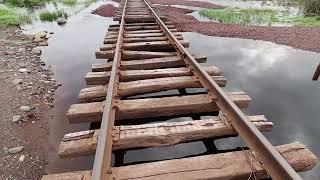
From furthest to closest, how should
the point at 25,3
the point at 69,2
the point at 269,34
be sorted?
1. the point at 69,2
2. the point at 25,3
3. the point at 269,34

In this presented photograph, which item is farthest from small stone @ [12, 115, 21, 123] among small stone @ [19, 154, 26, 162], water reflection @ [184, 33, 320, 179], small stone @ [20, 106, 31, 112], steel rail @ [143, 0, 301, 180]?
water reflection @ [184, 33, 320, 179]

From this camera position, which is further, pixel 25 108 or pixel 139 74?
pixel 139 74

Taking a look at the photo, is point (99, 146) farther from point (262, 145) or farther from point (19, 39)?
point (19, 39)

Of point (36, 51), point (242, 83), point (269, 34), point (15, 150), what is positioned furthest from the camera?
point (269, 34)

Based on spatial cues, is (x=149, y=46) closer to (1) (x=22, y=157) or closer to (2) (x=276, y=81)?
(2) (x=276, y=81)

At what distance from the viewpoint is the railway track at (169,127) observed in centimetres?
279

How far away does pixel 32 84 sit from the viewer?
A: 20.6 ft

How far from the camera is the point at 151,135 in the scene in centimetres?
335

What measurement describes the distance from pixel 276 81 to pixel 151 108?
3.23m

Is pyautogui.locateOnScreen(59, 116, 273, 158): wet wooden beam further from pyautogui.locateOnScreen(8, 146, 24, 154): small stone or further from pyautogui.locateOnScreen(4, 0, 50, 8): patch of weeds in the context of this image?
pyautogui.locateOnScreen(4, 0, 50, 8): patch of weeds

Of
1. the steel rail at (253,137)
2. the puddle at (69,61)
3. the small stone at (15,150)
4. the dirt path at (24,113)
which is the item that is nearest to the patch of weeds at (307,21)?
the puddle at (69,61)

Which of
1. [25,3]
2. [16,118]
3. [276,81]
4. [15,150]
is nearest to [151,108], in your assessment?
[15,150]

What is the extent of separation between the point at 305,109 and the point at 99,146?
12.0ft

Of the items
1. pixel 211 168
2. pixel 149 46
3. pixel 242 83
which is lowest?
pixel 242 83
